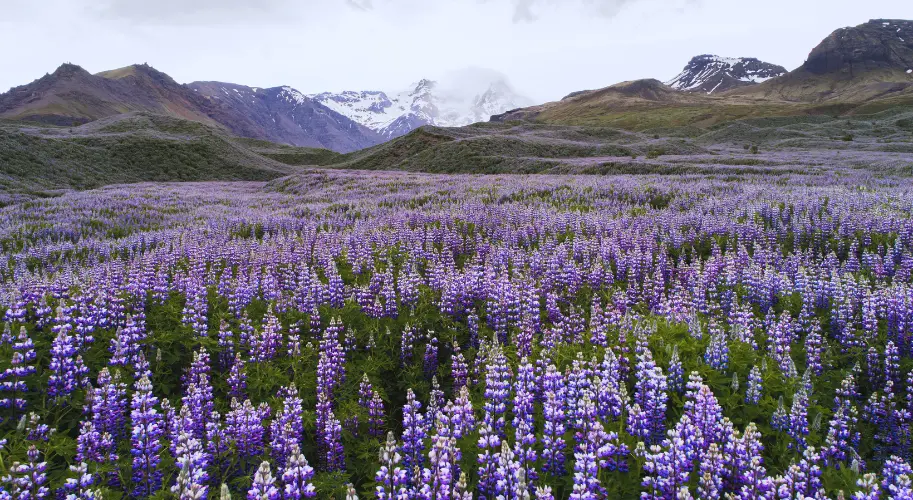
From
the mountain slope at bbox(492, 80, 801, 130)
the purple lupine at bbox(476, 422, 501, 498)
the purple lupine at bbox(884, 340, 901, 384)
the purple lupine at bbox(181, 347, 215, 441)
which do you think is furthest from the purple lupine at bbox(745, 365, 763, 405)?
the mountain slope at bbox(492, 80, 801, 130)

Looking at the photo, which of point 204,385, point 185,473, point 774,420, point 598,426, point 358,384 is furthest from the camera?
point 358,384

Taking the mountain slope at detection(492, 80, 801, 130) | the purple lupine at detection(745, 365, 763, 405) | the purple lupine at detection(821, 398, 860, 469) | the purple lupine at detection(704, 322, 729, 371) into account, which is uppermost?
the mountain slope at detection(492, 80, 801, 130)

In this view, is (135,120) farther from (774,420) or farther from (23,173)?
(774,420)

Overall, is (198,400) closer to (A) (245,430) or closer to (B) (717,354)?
(A) (245,430)

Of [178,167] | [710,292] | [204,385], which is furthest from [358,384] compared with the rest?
[178,167]

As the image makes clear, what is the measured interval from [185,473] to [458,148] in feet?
173

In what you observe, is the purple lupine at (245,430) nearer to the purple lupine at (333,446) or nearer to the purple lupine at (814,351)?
the purple lupine at (333,446)

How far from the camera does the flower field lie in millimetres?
3766

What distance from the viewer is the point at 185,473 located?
2.99 metres

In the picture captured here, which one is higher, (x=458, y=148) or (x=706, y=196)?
(x=458, y=148)

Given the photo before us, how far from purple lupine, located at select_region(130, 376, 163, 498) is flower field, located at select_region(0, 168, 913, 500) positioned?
0.08 feet

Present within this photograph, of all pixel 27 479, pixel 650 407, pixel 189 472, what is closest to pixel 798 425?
pixel 650 407

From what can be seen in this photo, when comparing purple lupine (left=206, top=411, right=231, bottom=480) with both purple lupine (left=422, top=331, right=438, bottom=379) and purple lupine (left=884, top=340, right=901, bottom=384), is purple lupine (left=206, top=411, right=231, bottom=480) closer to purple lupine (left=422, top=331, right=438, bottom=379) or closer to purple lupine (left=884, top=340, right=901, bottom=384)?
purple lupine (left=422, top=331, right=438, bottom=379)

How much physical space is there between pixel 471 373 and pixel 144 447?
3.69 meters
